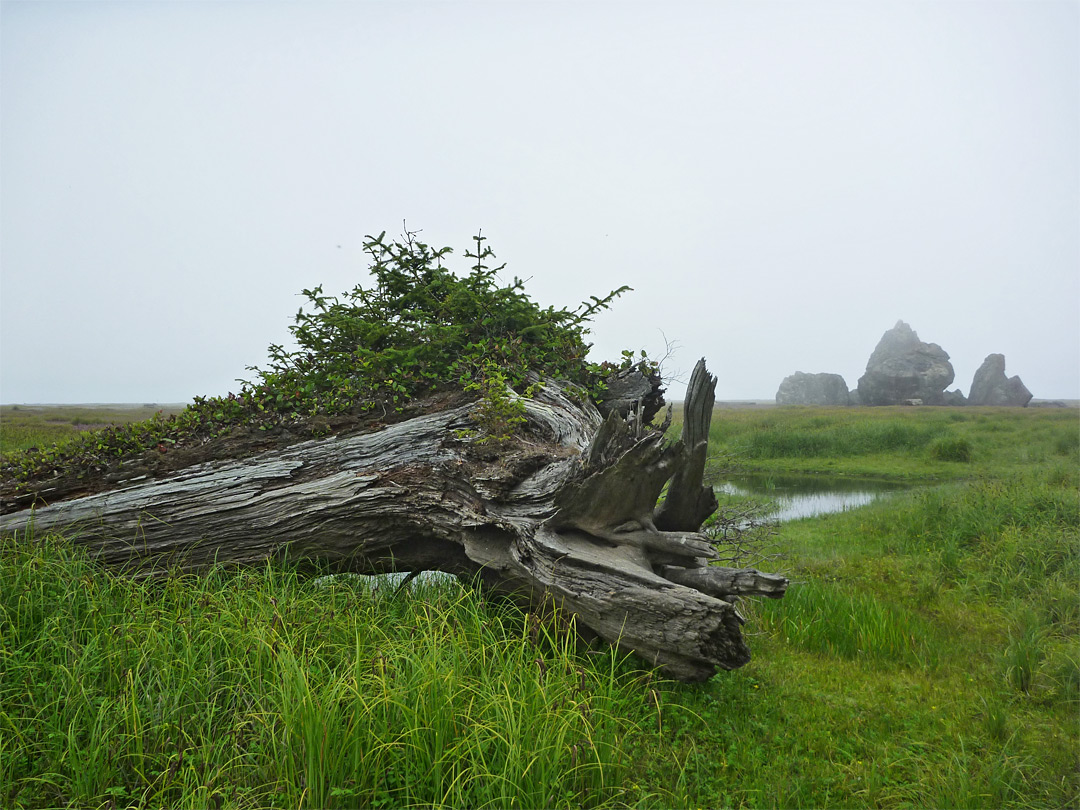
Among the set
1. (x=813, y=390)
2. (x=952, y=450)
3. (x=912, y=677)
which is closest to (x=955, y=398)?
(x=813, y=390)

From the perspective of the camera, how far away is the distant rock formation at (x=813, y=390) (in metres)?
87.0

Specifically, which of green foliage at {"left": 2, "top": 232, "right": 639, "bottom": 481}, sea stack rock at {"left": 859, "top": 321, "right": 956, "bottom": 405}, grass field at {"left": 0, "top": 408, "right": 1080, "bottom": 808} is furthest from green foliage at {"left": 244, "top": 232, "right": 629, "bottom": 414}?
sea stack rock at {"left": 859, "top": 321, "right": 956, "bottom": 405}

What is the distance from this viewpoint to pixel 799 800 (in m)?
3.59

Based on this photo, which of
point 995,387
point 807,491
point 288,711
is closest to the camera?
point 288,711

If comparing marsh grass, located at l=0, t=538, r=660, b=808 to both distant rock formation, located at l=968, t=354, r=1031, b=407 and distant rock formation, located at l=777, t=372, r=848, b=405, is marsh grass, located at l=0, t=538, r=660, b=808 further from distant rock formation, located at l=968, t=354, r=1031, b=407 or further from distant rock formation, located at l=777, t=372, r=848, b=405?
distant rock formation, located at l=777, t=372, r=848, b=405

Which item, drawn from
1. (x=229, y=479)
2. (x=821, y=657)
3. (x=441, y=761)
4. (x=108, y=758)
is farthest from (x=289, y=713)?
(x=821, y=657)

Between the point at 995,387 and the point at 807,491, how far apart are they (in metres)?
65.3

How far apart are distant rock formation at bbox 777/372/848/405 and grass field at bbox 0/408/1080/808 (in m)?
86.9

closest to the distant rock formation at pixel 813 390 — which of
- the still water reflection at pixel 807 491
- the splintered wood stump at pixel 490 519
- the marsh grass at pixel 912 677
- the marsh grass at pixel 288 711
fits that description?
the still water reflection at pixel 807 491

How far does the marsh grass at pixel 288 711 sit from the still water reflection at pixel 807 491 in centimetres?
1098

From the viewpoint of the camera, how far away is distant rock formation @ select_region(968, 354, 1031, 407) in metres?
63.7

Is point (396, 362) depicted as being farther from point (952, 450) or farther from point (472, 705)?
point (952, 450)

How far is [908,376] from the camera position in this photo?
73625 mm

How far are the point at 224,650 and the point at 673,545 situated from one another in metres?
3.61
